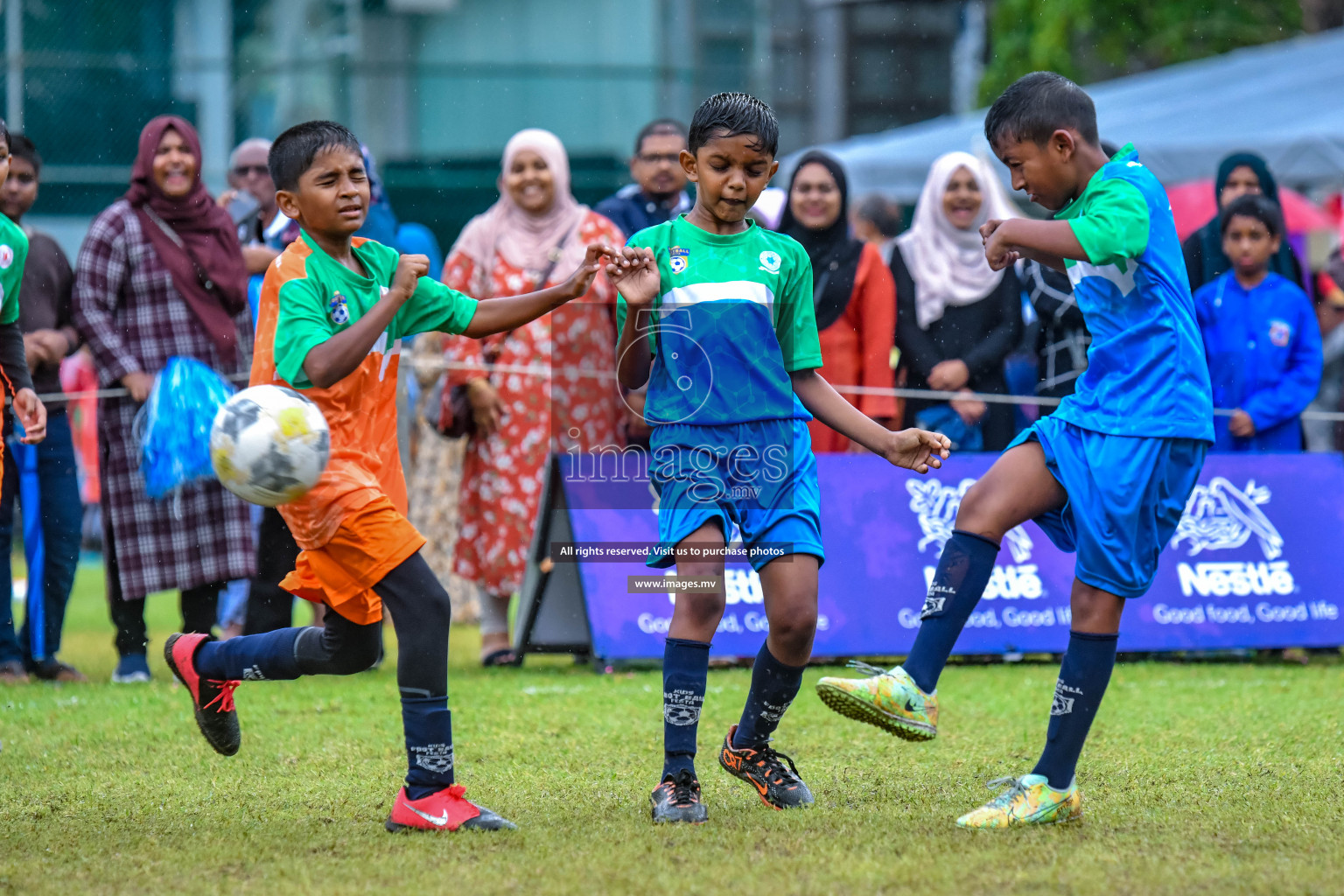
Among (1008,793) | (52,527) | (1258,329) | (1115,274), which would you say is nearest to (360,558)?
(1008,793)

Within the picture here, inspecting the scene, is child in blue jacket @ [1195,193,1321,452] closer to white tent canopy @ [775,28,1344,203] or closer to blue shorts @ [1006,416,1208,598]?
white tent canopy @ [775,28,1344,203]

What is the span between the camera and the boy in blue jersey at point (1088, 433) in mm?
3918

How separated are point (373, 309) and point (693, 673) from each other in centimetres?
125

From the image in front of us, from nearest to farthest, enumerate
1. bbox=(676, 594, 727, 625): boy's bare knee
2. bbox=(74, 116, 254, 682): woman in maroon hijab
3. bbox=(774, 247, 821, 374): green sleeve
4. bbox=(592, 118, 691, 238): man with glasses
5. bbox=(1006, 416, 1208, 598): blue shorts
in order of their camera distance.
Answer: bbox=(1006, 416, 1208, 598): blue shorts < bbox=(676, 594, 727, 625): boy's bare knee < bbox=(774, 247, 821, 374): green sleeve < bbox=(74, 116, 254, 682): woman in maroon hijab < bbox=(592, 118, 691, 238): man with glasses

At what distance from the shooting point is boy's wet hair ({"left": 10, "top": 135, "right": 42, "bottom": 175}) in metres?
7.17

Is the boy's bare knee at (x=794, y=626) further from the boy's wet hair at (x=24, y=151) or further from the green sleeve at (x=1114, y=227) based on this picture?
the boy's wet hair at (x=24, y=151)

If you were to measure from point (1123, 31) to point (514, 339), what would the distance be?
50.6ft

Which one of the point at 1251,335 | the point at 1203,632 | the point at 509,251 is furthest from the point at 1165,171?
the point at 509,251

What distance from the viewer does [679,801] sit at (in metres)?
4.05

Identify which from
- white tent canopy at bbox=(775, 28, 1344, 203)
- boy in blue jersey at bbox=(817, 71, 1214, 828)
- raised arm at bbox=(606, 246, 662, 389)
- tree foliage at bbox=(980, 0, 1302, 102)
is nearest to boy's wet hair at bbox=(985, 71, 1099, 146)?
boy in blue jersey at bbox=(817, 71, 1214, 828)

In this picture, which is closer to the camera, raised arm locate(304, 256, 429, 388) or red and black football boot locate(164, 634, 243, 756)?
raised arm locate(304, 256, 429, 388)

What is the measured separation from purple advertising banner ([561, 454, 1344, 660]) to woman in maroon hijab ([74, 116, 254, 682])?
1.64 metres

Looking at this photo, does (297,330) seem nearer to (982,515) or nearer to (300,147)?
(300,147)

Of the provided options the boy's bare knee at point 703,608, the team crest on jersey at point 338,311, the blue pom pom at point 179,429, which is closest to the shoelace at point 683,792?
the boy's bare knee at point 703,608
